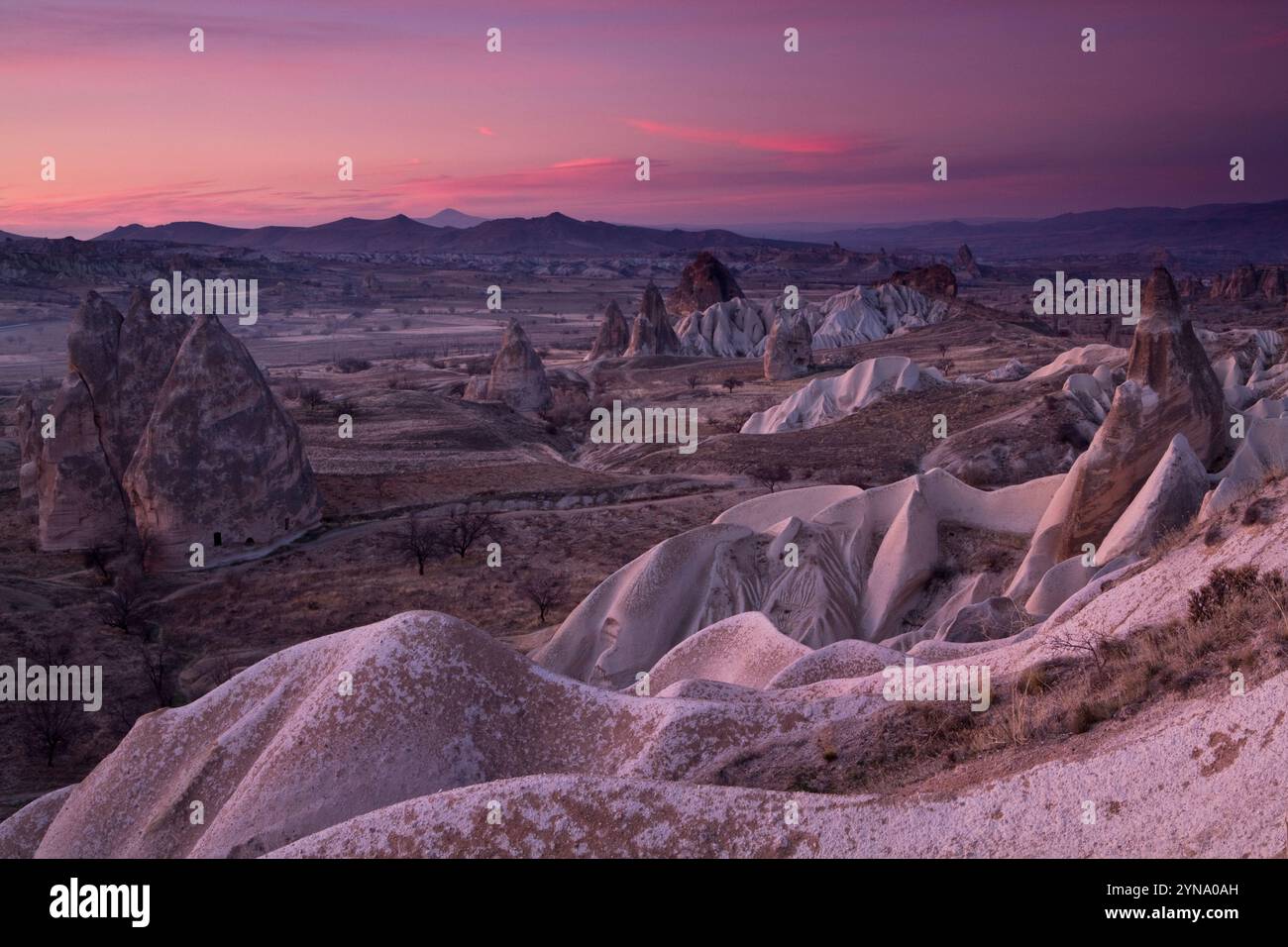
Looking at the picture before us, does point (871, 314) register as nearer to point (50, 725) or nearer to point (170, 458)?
point (170, 458)

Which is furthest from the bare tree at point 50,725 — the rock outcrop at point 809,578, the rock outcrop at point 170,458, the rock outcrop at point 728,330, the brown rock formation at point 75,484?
the rock outcrop at point 728,330

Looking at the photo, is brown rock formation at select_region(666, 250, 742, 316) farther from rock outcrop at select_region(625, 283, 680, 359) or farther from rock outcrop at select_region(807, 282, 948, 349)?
rock outcrop at select_region(625, 283, 680, 359)

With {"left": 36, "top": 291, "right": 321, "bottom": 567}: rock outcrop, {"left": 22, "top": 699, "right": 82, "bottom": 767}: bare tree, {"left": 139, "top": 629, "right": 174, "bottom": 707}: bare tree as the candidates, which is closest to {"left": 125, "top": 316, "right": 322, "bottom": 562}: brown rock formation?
{"left": 36, "top": 291, "right": 321, "bottom": 567}: rock outcrop

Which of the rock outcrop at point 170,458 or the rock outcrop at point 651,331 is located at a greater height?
the rock outcrop at point 651,331

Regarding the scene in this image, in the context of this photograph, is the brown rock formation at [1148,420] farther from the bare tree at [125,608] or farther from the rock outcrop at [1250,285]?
the rock outcrop at [1250,285]
